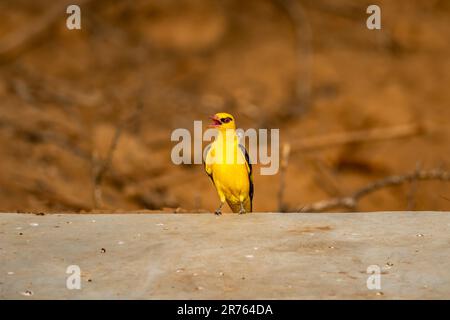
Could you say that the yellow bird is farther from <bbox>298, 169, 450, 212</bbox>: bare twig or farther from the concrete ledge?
<bbox>298, 169, 450, 212</bbox>: bare twig

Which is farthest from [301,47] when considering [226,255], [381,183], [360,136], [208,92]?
[226,255]

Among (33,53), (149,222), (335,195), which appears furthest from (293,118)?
(149,222)

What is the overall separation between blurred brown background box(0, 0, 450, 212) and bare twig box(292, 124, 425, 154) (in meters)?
0.03

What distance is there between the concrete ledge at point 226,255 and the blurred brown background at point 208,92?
106 inches

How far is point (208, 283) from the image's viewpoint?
364 centimetres

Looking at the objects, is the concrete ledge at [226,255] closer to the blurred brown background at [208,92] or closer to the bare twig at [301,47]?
the blurred brown background at [208,92]

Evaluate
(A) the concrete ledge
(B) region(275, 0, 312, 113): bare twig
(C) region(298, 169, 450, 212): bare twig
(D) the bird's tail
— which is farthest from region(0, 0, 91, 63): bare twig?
(A) the concrete ledge

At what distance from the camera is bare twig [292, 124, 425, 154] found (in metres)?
10.1

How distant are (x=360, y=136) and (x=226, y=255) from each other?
660cm

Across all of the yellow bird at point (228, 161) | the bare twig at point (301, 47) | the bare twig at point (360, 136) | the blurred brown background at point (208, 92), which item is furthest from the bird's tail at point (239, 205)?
the bare twig at point (301, 47)

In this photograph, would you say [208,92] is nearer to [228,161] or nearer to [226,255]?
Result: [228,161]

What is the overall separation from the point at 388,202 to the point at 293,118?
233 centimetres

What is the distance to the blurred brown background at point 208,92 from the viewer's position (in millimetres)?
8922
